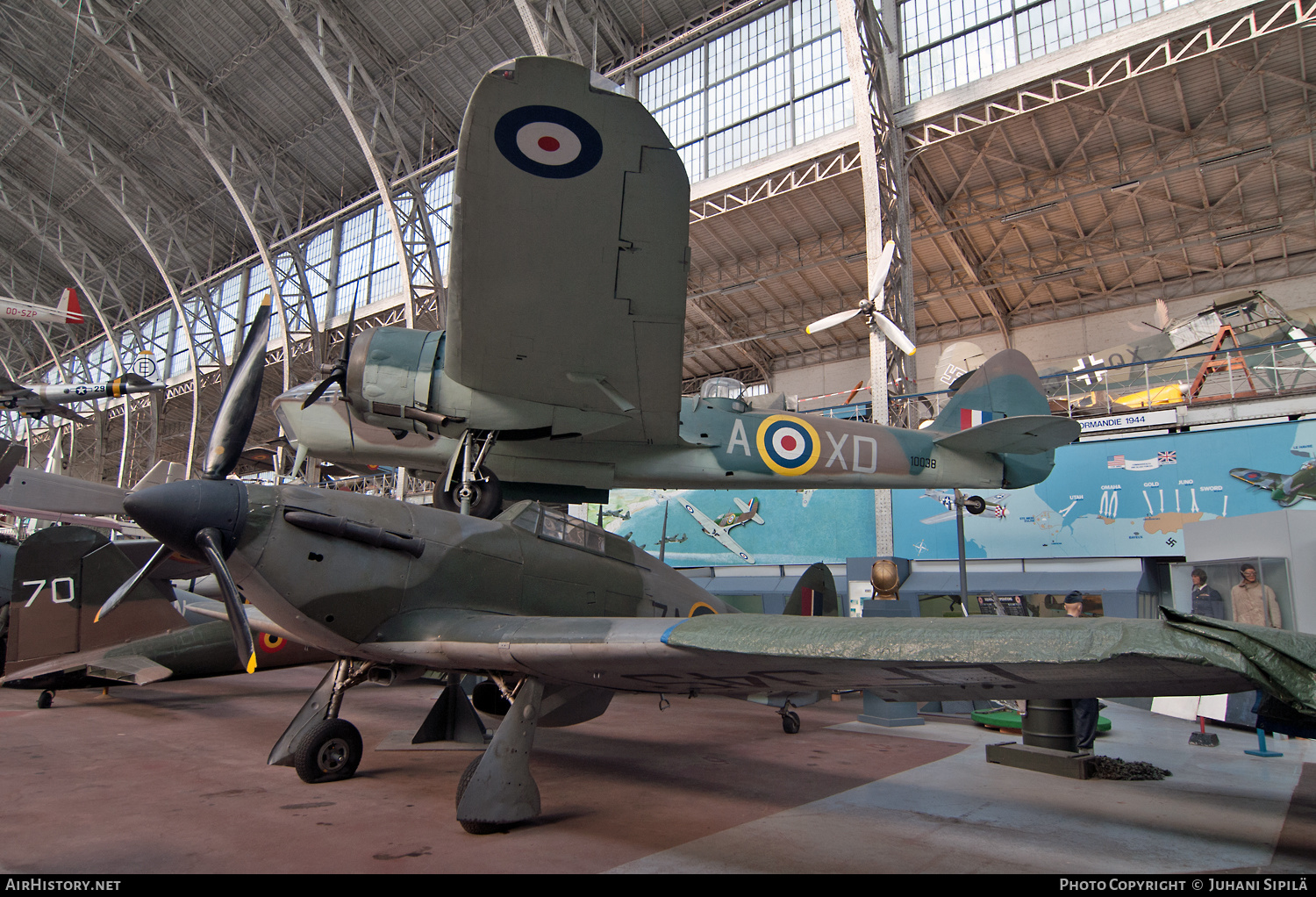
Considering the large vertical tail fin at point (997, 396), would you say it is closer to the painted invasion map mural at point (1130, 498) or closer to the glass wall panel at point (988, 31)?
the painted invasion map mural at point (1130, 498)

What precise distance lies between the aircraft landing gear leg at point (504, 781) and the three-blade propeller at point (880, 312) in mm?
10987

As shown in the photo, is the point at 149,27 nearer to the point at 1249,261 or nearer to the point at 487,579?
the point at 487,579

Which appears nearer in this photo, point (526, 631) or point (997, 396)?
point (526, 631)

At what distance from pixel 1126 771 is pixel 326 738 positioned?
6373 millimetres

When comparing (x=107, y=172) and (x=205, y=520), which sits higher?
(x=107, y=172)

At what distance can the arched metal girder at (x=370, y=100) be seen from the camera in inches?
715

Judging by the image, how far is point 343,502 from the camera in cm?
483

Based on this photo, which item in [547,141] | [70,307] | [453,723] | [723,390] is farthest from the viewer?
[70,307]

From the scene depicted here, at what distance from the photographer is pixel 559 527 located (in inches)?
238

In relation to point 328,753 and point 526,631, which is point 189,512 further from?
point 526,631

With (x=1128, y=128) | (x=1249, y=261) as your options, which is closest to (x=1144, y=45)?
(x=1128, y=128)

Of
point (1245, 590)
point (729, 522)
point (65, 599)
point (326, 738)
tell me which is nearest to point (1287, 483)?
point (1245, 590)

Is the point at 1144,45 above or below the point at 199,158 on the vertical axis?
below

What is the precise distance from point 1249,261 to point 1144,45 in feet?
46.2
